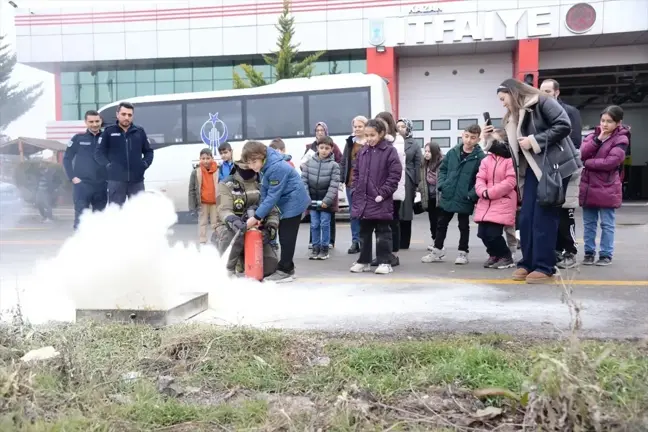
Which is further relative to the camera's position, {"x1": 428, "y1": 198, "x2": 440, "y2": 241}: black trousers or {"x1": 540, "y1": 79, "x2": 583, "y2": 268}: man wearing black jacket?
{"x1": 428, "y1": 198, "x2": 440, "y2": 241}: black trousers

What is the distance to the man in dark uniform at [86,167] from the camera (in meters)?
7.52

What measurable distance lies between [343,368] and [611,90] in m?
30.8

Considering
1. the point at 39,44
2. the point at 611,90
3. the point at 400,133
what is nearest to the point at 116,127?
the point at 400,133

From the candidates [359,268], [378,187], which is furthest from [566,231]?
[359,268]

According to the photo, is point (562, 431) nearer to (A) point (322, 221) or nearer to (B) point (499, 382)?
(B) point (499, 382)

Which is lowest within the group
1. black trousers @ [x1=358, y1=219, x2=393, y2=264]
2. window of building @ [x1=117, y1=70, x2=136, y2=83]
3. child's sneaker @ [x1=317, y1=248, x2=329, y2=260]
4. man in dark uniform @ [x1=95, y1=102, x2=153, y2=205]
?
child's sneaker @ [x1=317, y1=248, x2=329, y2=260]

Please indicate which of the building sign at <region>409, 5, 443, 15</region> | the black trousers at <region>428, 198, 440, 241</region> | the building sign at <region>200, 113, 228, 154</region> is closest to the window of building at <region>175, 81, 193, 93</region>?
the building sign at <region>409, 5, 443, 15</region>

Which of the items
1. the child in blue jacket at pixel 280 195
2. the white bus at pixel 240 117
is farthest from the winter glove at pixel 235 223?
the white bus at pixel 240 117

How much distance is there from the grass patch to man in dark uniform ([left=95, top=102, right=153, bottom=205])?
12.7 feet

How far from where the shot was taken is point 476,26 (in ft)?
71.1

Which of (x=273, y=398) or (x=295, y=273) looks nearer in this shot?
(x=273, y=398)

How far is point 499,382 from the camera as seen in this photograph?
2.67 metres

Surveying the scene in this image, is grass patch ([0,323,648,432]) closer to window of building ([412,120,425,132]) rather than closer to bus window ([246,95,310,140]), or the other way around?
bus window ([246,95,310,140])

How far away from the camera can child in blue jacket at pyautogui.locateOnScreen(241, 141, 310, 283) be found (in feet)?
18.7
